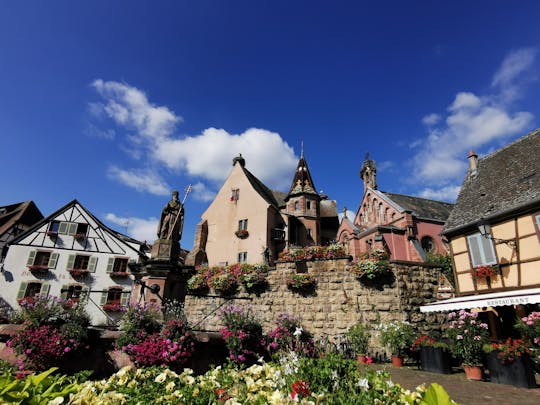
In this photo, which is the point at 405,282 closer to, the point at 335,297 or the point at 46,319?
the point at 335,297

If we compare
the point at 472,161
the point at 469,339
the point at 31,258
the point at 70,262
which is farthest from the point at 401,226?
the point at 31,258

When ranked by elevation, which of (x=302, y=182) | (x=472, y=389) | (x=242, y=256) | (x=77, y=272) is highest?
(x=302, y=182)

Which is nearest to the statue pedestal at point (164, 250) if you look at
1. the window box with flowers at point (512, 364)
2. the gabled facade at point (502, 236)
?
the window box with flowers at point (512, 364)

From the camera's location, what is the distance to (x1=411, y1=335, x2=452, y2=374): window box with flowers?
7.82 m

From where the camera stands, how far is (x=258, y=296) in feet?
45.4

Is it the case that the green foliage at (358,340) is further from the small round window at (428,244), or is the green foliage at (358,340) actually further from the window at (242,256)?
the window at (242,256)

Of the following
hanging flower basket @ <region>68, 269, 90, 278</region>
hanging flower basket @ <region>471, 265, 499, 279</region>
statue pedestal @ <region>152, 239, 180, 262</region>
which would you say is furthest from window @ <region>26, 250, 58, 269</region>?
hanging flower basket @ <region>471, 265, 499, 279</region>

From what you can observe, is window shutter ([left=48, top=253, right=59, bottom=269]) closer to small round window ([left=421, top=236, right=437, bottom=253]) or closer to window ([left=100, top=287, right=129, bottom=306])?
window ([left=100, top=287, right=129, bottom=306])

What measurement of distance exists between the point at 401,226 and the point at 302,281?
15639 mm

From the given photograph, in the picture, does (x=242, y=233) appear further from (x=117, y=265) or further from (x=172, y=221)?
(x=172, y=221)

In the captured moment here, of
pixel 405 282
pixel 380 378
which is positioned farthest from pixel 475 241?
pixel 380 378

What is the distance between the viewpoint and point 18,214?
29.0 meters

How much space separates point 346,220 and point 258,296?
58.6 ft

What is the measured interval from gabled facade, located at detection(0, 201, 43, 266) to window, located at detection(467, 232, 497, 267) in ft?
103
